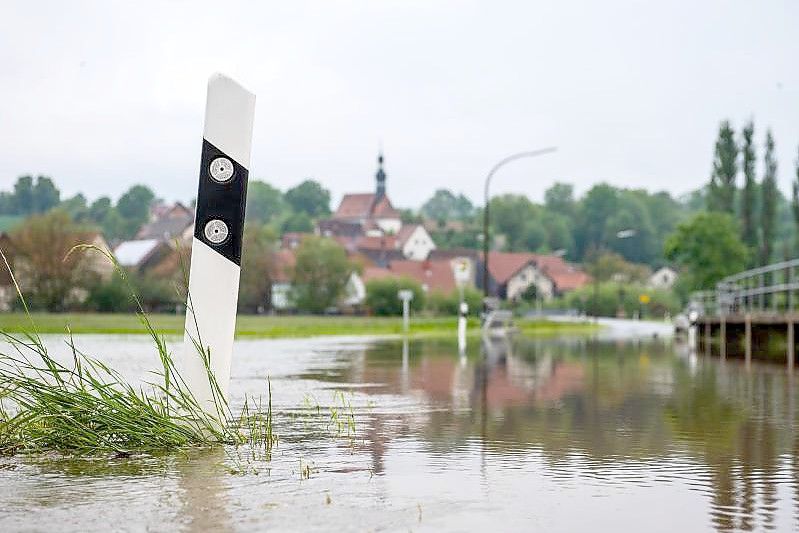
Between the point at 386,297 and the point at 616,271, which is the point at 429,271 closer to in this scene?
the point at 616,271

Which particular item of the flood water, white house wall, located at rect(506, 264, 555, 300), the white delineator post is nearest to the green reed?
the white delineator post

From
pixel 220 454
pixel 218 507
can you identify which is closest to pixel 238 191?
pixel 220 454

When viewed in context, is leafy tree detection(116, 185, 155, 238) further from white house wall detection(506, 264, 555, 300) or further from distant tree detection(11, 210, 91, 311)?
distant tree detection(11, 210, 91, 311)

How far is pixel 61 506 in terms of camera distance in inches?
237

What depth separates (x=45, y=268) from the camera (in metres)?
65.0

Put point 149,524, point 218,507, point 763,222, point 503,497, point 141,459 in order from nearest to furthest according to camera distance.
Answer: point 149,524 → point 218,507 → point 503,497 → point 141,459 → point 763,222

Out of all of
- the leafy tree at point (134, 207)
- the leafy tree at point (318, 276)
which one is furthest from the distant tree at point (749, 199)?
the leafy tree at point (134, 207)

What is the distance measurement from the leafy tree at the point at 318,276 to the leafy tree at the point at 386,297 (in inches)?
84.7

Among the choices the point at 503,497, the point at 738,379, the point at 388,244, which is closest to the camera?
the point at 503,497

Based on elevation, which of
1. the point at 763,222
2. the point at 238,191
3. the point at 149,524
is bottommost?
the point at 149,524

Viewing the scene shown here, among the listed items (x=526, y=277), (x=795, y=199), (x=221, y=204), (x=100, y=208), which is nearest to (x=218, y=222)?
(x=221, y=204)

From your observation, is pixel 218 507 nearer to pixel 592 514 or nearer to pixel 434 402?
pixel 592 514

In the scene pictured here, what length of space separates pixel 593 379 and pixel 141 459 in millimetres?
10888

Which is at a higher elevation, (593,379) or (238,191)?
(238,191)
